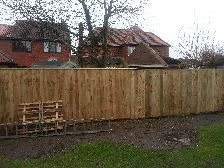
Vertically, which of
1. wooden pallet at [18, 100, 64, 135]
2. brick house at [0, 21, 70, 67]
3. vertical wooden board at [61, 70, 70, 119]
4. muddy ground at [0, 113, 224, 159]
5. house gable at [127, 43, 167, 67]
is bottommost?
muddy ground at [0, 113, 224, 159]

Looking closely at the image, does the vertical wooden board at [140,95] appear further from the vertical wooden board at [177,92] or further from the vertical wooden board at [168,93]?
the vertical wooden board at [177,92]

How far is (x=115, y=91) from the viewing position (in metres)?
13.2

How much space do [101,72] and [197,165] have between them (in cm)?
587

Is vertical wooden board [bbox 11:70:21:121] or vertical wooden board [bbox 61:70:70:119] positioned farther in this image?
vertical wooden board [bbox 61:70:70:119]

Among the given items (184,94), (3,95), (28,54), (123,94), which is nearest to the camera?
(3,95)

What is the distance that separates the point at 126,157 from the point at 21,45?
116 ft

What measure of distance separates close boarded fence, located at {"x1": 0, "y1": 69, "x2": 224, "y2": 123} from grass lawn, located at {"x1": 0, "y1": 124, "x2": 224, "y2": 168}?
3.19 m

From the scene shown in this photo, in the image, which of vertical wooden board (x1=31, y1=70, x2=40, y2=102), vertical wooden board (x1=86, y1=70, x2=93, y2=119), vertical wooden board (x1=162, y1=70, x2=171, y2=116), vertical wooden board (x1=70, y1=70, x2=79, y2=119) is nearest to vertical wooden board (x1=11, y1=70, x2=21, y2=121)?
vertical wooden board (x1=31, y1=70, x2=40, y2=102)

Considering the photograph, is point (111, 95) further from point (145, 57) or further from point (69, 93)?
point (145, 57)

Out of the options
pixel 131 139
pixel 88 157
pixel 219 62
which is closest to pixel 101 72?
pixel 131 139

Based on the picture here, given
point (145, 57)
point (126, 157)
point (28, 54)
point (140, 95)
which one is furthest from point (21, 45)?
point (126, 157)

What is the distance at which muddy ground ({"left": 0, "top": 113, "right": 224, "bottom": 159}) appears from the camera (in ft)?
30.9

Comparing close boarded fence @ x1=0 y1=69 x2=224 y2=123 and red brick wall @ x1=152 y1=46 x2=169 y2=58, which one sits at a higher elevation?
red brick wall @ x1=152 y1=46 x2=169 y2=58

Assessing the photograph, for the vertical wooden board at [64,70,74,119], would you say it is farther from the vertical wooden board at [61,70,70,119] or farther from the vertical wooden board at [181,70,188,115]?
the vertical wooden board at [181,70,188,115]
